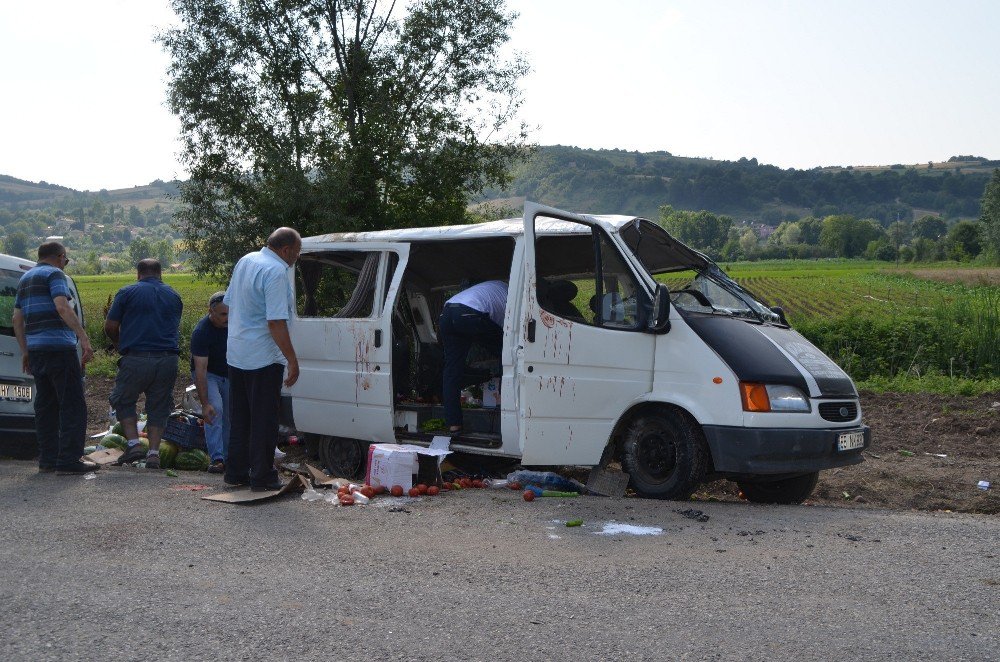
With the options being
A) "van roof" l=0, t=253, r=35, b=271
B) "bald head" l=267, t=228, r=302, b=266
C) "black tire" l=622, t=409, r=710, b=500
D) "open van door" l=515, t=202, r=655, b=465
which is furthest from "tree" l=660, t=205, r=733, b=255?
"bald head" l=267, t=228, r=302, b=266

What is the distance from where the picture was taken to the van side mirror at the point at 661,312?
701 centimetres

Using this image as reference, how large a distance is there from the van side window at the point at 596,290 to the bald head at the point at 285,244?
5.82ft

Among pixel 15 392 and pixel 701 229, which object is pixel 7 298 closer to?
pixel 15 392

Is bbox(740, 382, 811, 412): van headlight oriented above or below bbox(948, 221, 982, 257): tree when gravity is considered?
below

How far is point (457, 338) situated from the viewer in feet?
26.0

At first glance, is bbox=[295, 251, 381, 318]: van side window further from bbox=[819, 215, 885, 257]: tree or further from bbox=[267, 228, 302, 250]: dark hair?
bbox=[819, 215, 885, 257]: tree

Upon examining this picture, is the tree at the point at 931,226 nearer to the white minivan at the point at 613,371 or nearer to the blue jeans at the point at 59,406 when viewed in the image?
the white minivan at the point at 613,371

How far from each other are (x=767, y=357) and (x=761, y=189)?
169039 mm

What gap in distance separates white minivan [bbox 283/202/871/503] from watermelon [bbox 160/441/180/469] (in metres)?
1.55

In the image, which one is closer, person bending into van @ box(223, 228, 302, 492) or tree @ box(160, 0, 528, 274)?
person bending into van @ box(223, 228, 302, 492)

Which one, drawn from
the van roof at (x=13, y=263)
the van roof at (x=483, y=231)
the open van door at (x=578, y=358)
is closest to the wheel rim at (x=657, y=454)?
the open van door at (x=578, y=358)

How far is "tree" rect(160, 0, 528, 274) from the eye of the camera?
19312mm

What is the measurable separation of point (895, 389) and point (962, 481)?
297 inches

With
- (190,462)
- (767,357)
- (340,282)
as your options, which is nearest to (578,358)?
(767,357)
